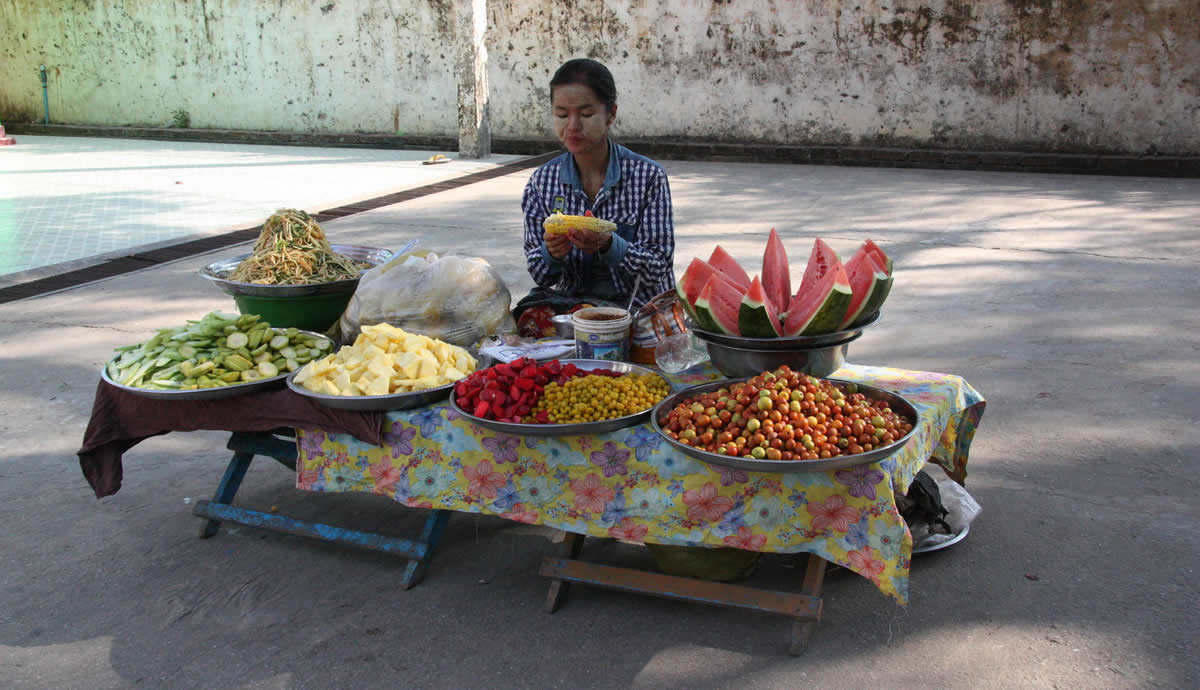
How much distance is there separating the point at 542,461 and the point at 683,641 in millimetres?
627

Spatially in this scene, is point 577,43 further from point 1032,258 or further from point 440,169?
point 1032,258

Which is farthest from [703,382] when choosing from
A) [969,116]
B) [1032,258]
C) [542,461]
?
[969,116]

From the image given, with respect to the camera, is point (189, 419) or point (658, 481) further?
point (189, 419)

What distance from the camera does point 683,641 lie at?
9.01 ft

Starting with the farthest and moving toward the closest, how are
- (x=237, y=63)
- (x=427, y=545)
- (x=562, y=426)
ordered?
(x=237, y=63), (x=427, y=545), (x=562, y=426)

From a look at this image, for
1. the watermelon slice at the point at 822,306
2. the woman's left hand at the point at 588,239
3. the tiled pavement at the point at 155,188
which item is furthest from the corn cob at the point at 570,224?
the tiled pavement at the point at 155,188

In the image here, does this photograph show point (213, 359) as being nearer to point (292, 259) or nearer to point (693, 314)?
point (292, 259)

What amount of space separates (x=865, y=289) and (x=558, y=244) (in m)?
1.05

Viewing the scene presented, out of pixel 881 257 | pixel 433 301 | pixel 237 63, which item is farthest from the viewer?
pixel 237 63

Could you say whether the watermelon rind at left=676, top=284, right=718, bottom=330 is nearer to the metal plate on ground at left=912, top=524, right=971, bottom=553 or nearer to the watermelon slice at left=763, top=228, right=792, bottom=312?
the watermelon slice at left=763, top=228, right=792, bottom=312

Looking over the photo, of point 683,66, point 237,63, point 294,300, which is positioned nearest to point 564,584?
point 294,300

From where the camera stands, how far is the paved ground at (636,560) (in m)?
2.64

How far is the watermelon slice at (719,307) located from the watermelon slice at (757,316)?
5cm

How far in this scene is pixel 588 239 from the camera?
328 cm
